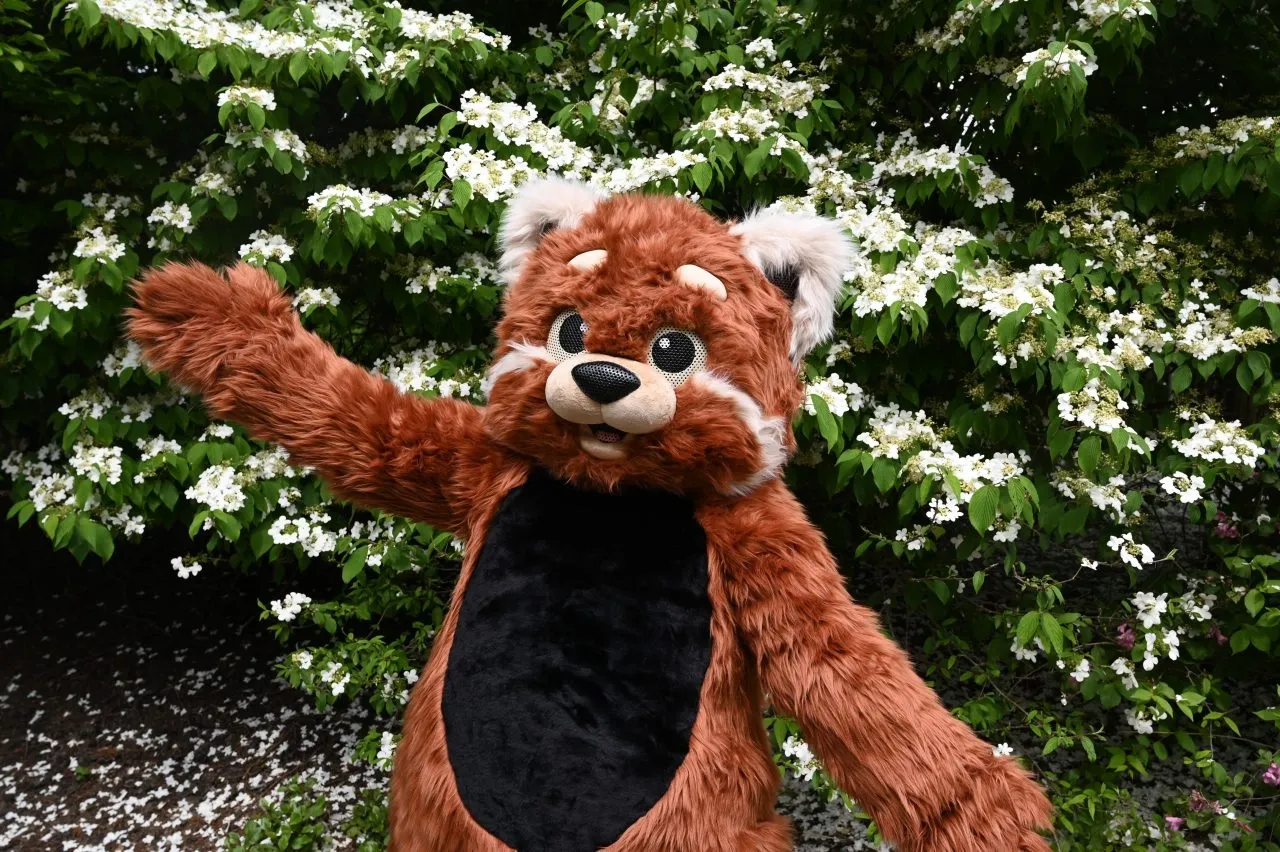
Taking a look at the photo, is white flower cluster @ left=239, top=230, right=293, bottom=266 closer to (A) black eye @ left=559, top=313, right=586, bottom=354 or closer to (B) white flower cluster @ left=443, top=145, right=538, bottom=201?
(B) white flower cluster @ left=443, top=145, right=538, bottom=201

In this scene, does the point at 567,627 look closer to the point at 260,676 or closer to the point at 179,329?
the point at 179,329

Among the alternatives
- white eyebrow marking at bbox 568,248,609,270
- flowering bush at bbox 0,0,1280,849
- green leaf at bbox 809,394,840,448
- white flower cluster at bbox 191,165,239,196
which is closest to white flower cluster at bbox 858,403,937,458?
flowering bush at bbox 0,0,1280,849

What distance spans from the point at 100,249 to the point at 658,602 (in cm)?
237

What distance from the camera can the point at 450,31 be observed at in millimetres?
2785

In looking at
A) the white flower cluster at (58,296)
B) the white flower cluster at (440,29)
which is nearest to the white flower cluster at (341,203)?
the white flower cluster at (440,29)

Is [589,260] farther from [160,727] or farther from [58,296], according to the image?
[160,727]

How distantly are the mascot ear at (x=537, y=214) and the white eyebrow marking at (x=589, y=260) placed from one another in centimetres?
15

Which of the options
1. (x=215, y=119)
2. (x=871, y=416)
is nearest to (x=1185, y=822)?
(x=871, y=416)

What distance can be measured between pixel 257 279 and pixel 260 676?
2792 mm

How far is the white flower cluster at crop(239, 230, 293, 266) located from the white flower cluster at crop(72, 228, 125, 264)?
1.40ft

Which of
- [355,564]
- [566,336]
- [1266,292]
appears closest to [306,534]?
[355,564]

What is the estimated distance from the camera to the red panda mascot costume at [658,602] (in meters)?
1.29

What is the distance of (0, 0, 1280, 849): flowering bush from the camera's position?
2309 millimetres

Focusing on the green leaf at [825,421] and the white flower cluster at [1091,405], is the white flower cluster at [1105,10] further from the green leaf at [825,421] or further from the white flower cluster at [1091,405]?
the green leaf at [825,421]
